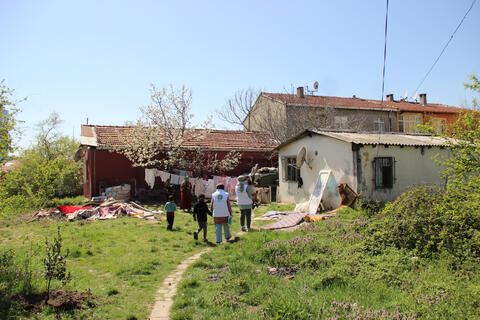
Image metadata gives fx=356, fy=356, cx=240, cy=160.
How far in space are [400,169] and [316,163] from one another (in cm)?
334

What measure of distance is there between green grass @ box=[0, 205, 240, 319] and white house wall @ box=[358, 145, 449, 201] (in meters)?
5.26

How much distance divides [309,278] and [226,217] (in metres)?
3.84

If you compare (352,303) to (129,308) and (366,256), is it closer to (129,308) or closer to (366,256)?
(366,256)

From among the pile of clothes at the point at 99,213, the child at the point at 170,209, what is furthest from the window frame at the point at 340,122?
the child at the point at 170,209

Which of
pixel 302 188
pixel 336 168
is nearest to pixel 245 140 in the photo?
pixel 302 188

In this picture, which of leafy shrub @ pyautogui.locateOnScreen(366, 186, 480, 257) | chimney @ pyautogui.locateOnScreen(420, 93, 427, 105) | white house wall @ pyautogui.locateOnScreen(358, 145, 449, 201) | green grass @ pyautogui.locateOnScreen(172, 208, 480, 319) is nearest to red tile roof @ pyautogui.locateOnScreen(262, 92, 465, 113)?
chimney @ pyautogui.locateOnScreen(420, 93, 427, 105)

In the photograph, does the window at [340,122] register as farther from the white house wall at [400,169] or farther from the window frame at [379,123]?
the white house wall at [400,169]

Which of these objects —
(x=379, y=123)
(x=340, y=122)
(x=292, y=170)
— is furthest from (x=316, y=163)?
(x=379, y=123)

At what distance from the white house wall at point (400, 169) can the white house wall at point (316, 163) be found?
55 cm

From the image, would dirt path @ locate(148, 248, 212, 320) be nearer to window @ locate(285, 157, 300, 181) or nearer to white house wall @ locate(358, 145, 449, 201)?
white house wall @ locate(358, 145, 449, 201)

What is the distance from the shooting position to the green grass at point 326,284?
14.5ft

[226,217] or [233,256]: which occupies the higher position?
[226,217]

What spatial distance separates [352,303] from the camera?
15.4ft

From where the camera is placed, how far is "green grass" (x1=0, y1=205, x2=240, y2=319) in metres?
5.29
